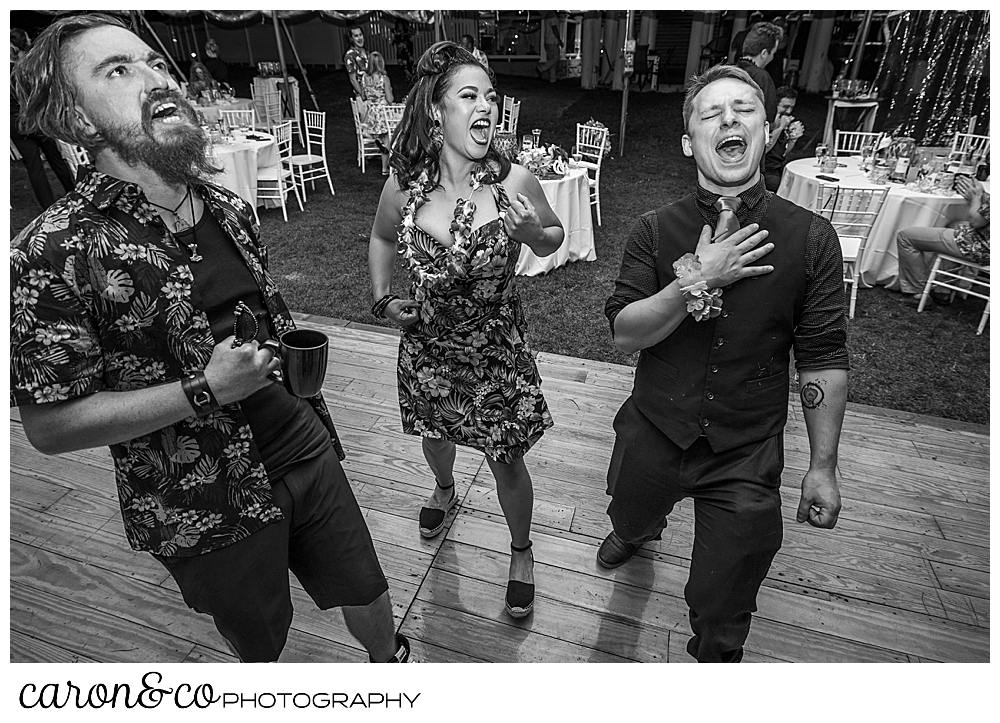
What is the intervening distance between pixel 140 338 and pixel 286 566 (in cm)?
66

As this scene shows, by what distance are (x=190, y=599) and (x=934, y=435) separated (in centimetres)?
333

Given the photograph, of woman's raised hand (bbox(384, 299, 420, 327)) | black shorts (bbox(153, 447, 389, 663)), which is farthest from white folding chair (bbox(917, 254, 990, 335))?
black shorts (bbox(153, 447, 389, 663))

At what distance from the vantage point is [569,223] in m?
5.49

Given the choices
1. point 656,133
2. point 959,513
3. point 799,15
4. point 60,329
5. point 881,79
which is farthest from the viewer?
point 799,15

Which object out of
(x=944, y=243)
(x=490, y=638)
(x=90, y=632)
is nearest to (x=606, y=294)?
(x=944, y=243)

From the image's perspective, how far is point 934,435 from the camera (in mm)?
2986

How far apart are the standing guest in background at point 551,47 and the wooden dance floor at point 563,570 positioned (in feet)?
47.5

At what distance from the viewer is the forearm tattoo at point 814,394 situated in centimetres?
155

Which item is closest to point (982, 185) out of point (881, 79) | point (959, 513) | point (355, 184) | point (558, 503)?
point (959, 513)

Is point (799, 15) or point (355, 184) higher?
point (799, 15)

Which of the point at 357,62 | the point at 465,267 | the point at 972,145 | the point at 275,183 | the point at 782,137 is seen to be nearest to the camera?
the point at 465,267

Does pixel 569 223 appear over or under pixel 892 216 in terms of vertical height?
under

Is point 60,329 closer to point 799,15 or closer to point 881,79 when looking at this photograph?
point 881,79

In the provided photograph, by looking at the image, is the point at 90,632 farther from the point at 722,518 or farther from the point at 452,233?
the point at 722,518
